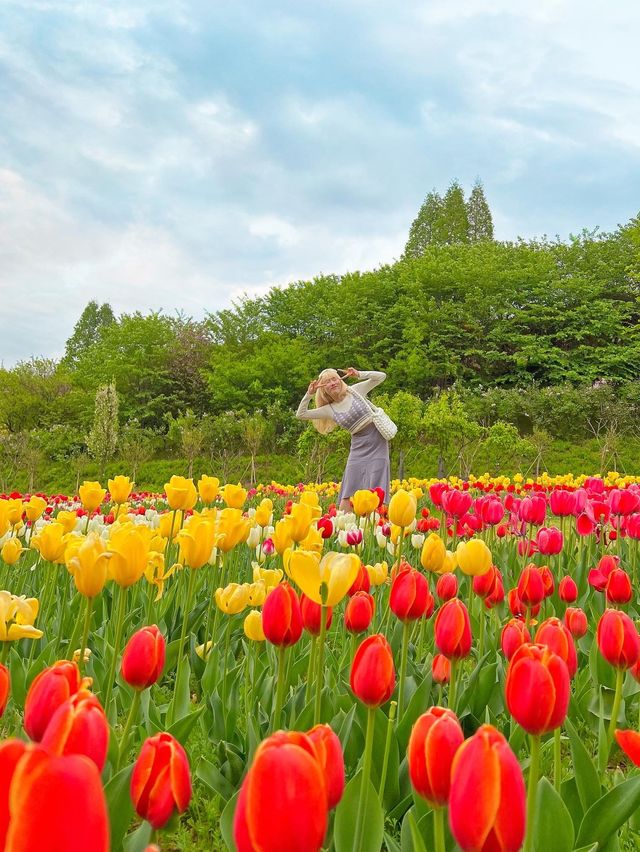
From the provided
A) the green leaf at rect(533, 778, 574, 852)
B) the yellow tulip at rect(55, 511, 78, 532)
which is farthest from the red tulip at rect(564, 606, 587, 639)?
the yellow tulip at rect(55, 511, 78, 532)

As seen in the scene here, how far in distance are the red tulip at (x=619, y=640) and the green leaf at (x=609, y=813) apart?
0.22 metres

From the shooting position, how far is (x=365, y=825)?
3.43 feet

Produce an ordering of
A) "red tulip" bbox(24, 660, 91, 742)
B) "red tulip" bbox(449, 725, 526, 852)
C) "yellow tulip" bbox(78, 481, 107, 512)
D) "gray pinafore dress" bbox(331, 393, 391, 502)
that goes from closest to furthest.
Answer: "red tulip" bbox(449, 725, 526, 852) < "red tulip" bbox(24, 660, 91, 742) < "yellow tulip" bbox(78, 481, 107, 512) < "gray pinafore dress" bbox(331, 393, 391, 502)

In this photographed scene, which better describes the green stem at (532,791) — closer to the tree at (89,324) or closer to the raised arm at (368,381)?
the raised arm at (368,381)

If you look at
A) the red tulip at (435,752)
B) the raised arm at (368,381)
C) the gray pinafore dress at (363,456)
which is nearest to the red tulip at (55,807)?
the red tulip at (435,752)

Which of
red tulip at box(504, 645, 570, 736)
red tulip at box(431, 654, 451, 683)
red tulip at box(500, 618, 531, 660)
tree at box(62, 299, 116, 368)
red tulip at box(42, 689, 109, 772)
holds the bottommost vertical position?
red tulip at box(431, 654, 451, 683)

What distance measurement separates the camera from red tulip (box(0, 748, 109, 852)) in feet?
1.27

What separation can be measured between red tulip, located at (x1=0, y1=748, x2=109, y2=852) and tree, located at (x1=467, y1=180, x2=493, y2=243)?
46.1 metres

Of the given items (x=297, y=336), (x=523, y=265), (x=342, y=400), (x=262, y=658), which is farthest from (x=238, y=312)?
(x=262, y=658)

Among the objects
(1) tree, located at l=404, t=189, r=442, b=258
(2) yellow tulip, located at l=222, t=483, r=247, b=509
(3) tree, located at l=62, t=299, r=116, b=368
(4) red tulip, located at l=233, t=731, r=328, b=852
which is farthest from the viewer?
(3) tree, located at l=62, t=299, r=116, b=368

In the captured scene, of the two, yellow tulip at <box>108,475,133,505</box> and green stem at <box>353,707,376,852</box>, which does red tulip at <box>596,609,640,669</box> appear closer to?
green stem at <box>353,707,376,852</box>

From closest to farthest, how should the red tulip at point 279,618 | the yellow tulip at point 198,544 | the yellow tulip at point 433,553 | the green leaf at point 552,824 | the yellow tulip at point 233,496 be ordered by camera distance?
the green leaf at point 552,824 → the red tulip at point 279,618 → the yellow tulip at point 198,544 → the yellow tulip at point 433,553 → the yellow tulip at point 233,496

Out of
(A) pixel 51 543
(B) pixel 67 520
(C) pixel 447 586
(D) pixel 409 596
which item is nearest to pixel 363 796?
(D) pixel 409 596

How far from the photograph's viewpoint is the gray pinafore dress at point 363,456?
7.25 metres
